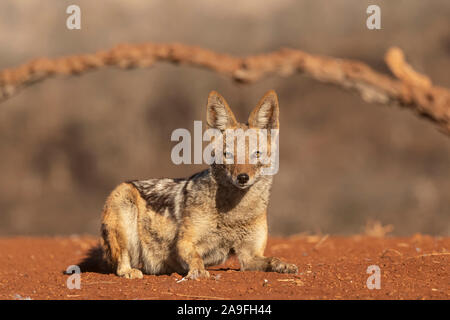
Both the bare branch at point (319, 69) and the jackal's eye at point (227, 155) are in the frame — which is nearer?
the jackal's eye at point (227, 155)

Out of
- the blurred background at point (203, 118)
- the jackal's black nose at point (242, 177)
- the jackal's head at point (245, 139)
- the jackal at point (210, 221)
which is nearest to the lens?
the jackal's black nose at point (242, 177)

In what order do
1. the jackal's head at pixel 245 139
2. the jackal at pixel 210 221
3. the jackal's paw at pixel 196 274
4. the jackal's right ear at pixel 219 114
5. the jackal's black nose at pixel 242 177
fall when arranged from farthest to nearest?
1. the jackal's right ear at pixel 219 114
2. the jackal at pixel 210 221
3. the jackal's head at pixel 245 139
4. the jackal's black nose at pixel 242 177
5. the jackal's paw at pixel 196 274

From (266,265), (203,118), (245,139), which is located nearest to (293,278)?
(266,265)

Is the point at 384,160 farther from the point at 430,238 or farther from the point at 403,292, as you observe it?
the point at 403,292

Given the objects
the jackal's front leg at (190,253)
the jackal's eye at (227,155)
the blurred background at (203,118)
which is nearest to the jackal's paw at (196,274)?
the jackal's front leg at (190,253)

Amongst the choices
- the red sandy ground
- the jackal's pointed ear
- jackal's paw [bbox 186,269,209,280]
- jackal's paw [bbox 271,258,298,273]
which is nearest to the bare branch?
the red sandy ground

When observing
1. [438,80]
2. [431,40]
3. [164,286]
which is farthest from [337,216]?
[164,286]

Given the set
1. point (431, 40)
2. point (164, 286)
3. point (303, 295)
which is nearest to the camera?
point (303, 295)

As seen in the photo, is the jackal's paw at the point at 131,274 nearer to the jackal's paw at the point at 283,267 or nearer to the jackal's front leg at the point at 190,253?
the jackal's front leg at the point at 190,253
